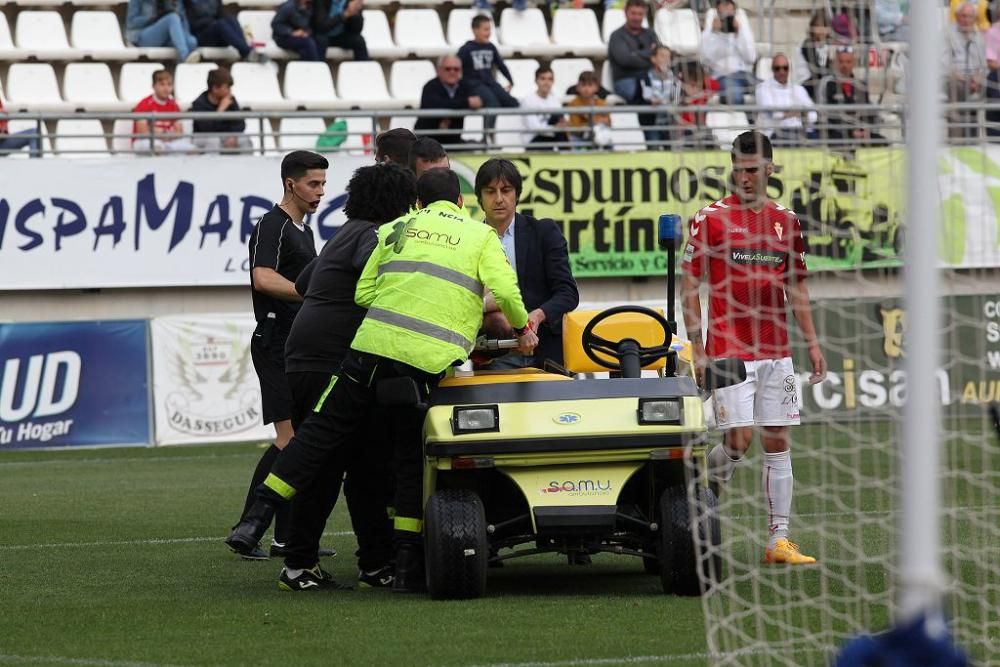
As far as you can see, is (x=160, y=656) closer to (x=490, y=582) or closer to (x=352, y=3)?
(x=490, y=582)

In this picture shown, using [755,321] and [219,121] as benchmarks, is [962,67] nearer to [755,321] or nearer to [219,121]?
[755,321]

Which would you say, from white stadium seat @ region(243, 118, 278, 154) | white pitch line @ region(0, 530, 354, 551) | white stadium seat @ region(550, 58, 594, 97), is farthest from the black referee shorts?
white stadium seat @ region(550, 58, 594, 97)

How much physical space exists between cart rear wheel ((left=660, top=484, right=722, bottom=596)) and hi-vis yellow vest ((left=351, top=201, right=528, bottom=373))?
0.97 metres

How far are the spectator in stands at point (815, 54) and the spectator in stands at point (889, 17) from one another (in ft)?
0.56

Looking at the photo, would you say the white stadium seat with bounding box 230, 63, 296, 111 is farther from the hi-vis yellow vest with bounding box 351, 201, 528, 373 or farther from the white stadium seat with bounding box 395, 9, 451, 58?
the hi-vis yellow vest with bounding box 351, 201, 528, 373

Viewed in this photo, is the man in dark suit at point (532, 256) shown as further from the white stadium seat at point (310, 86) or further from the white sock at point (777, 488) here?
the white stadium seat at point (310, 86)

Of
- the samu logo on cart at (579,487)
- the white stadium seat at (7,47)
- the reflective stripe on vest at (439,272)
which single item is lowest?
the samu logo on cart at (579,487)

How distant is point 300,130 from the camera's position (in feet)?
65.6

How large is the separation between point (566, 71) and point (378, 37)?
235cm

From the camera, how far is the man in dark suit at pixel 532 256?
8.18m

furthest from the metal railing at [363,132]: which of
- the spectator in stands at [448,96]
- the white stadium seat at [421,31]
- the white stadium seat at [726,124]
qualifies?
the white stadium seat at [726,124]

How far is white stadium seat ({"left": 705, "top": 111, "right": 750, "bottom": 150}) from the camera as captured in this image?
24.1 ft

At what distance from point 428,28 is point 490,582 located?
1488 cm

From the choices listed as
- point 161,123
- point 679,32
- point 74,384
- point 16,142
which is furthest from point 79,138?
point 679,32
